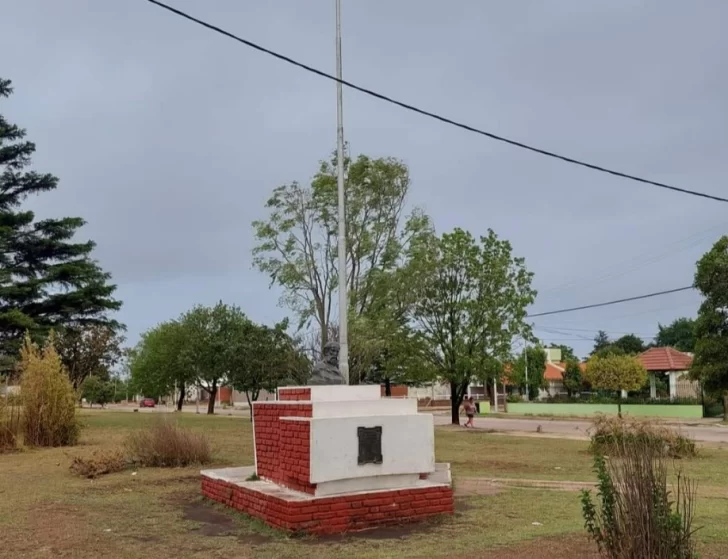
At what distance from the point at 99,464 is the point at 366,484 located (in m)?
6.86

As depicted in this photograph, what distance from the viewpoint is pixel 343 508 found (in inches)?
329

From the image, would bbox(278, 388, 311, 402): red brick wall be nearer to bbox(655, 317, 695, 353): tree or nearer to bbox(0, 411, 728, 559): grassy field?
bbox(0, 411, 728, 559): grassy field

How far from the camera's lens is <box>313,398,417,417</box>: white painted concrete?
8773 mm

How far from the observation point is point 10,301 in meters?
28.9

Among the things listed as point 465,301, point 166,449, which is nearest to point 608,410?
point 465,301

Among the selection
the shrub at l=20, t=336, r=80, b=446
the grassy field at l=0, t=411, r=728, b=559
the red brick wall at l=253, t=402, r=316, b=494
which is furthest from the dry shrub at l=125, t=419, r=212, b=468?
the shrub at l=20, t=336, r=80, b=446

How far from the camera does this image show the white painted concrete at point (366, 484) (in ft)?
27.8

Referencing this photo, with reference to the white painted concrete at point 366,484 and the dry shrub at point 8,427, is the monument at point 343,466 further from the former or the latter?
the dry shrub at point 8,427

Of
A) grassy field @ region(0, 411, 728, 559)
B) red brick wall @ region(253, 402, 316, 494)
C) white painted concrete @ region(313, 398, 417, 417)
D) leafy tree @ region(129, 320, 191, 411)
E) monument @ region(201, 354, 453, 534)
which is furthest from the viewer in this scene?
leafy tree @ region(129, 320, 191, 411)

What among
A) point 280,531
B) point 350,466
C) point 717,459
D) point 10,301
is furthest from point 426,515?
point 10,301

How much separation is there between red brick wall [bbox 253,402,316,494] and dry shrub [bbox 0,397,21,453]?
1123cm

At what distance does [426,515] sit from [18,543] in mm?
4422

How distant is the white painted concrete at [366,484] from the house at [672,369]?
132 ft

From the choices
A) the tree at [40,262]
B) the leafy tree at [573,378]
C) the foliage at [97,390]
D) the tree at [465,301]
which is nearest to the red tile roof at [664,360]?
the leafy tree at [573,378]
